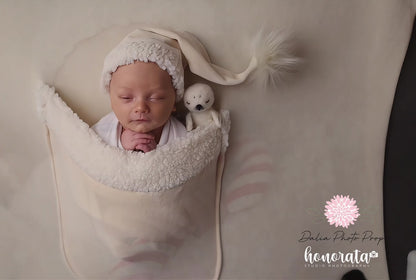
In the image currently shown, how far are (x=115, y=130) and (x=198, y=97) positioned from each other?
0.23m

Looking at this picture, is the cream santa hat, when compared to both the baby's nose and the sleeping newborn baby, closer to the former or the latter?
the sleeping newborn baby

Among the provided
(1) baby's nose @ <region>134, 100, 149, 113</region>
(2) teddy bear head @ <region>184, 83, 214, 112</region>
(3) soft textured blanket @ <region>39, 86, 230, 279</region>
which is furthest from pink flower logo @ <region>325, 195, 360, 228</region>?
(1) baby's nose @ <region>134, 100, 149, 113</region>

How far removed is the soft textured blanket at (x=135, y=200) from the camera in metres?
0.99

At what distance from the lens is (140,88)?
956 millimetres

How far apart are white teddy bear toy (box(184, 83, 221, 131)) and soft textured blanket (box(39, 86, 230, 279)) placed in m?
0.03

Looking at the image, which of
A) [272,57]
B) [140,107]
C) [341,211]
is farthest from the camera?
[341,211]

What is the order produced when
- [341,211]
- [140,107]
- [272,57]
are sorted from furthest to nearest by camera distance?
[341,211]
[272,57]
[140,107]

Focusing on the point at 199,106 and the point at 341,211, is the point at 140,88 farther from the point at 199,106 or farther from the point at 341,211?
the point at 341,211

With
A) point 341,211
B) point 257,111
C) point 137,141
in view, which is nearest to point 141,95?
point 137,141

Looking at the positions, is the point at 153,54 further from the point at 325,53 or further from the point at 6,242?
the point at 6,242

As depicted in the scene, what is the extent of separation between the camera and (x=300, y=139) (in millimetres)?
1194

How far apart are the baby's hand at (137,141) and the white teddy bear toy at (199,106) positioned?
0.12 m

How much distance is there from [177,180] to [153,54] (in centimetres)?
32

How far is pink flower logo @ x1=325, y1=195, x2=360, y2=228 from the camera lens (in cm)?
120
